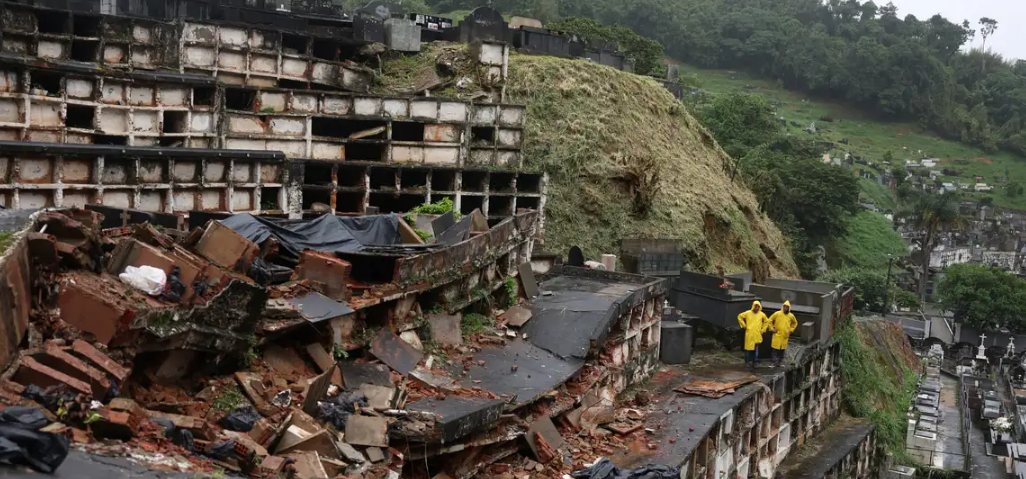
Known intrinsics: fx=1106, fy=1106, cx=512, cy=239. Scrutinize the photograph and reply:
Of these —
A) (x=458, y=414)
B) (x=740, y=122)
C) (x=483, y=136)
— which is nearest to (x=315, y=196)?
(x=483, y=136)

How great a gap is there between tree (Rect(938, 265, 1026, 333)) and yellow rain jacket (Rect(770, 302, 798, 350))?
46.6m

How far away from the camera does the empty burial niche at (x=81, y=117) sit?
2848cm

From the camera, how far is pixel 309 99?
32656 millimetres

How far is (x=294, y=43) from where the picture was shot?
36938 millimetres

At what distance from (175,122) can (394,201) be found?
651 centimetres

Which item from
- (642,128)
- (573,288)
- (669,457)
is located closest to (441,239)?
(573,288)

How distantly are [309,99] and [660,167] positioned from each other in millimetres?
15873

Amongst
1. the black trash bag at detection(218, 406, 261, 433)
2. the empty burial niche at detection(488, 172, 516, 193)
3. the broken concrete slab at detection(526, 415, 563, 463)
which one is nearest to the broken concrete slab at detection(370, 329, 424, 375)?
the broken concrete slab at detection(526, 415, 563, 463)

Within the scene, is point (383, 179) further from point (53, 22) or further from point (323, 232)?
point (323, 232)

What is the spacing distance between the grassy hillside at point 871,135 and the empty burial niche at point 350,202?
8612cm

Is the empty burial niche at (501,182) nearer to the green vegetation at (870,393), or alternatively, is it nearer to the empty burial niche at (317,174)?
the empty burial niche at (317,174)

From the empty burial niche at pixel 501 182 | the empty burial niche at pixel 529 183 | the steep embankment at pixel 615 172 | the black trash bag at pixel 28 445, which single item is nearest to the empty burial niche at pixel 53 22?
the empty burial niche at pixel 501 182

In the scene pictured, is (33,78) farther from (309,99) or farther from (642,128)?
(642,128)

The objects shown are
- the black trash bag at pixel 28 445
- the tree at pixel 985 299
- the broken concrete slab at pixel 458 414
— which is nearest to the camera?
the black trash bag at pixel 28 445
